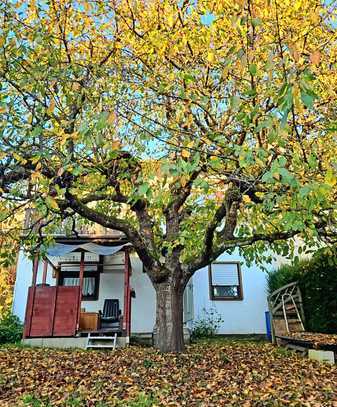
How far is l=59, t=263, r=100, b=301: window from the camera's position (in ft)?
49.8

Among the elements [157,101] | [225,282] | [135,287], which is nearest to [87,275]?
[135,287]

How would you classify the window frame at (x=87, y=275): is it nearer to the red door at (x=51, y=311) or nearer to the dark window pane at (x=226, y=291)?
the red door at (x=51, y=311)

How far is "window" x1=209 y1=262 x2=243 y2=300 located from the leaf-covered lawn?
21.4 feet

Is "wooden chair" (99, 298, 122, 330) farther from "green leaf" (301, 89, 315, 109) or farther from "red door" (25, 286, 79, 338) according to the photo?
"green leaf" (301, 89, 315, 109)

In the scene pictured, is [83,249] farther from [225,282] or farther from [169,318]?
[225,282]

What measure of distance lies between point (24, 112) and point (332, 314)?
30.7 feet

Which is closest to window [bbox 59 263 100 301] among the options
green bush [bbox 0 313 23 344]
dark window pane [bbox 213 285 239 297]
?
green bush [bbox 0 313 23 344]

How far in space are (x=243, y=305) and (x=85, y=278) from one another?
6426 millimetres

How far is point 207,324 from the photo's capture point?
15188 millimetres

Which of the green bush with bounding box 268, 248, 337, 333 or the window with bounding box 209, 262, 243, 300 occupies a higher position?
the window with bounding box 209, 262, 243, 300

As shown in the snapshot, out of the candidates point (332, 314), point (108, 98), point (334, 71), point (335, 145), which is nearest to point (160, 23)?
point (108, 98)

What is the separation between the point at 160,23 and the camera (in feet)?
24.2

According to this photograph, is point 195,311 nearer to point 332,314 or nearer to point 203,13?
point 332,314

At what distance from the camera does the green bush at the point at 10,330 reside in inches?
521
